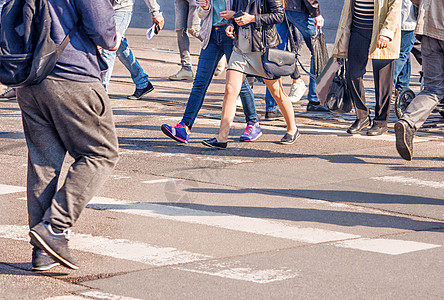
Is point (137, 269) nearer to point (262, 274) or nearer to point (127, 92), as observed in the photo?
point (262, 274)

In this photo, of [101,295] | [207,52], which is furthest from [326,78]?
[101,295]

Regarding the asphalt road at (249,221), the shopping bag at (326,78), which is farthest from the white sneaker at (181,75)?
the shopping bag at (326,78)

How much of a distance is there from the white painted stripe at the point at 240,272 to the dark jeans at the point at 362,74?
506 cm

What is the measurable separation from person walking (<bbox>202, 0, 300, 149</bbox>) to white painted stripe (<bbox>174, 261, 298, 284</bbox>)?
392cm

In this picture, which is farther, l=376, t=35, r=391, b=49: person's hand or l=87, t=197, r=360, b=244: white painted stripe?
l=376, t=35, r=391, b=49: person's hand

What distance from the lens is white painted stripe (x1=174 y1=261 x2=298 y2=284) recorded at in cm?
482

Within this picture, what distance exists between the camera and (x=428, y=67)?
816 cm

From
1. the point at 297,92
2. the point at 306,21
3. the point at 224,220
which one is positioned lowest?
the point at 297,92

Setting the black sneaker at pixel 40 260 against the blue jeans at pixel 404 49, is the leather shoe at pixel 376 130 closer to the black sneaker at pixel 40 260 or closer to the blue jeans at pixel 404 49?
the blue jeans at pixel 404 49

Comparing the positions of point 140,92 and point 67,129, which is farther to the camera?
point 140,92

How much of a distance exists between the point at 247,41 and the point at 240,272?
425 cm

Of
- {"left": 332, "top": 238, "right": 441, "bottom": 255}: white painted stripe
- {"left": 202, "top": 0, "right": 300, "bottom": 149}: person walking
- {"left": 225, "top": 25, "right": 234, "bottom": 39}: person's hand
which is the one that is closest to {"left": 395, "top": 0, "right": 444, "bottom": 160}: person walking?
{"left": 202, "top": 0, "right": 300, "bottom": 149}: person walking

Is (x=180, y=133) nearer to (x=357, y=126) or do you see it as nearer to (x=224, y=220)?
(x=357, y=126)

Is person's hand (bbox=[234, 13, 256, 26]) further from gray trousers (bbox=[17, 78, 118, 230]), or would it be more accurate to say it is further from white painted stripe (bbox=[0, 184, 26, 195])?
gray trousers (bbox=[17, 78, 118, 230])
